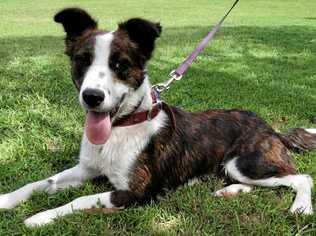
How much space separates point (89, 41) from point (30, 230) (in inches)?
59.6

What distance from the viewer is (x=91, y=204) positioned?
4.14 meters

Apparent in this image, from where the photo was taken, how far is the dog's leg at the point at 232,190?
4.54 metres

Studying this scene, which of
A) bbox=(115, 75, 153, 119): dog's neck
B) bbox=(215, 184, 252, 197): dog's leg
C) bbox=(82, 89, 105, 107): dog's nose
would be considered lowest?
bbox=(215, 184, 252, 197): dog's leg

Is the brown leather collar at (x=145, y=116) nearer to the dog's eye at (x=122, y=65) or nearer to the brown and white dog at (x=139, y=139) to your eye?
the brown and white dog at (x=139, y=139)

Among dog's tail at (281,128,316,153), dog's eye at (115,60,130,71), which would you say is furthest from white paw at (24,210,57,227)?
dog's tail at (281,128,316,153)

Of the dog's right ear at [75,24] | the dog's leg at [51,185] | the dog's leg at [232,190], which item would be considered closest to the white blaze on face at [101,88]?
the dog's right ear at [75,24]

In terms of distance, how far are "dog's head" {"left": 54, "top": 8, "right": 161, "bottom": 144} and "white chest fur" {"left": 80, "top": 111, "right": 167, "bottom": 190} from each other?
0.70 feet

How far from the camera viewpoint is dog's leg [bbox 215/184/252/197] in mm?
4538

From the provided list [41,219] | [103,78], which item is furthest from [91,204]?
[103,78]

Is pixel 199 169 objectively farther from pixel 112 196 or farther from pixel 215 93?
pixel 215 93

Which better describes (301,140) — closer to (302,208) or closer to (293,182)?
(293,182)

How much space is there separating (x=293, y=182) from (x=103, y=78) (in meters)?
1.97

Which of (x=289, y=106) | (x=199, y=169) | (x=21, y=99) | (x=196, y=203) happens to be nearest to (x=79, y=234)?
(x=196, y=203)

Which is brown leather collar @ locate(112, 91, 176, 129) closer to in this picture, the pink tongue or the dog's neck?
the dog's neck
